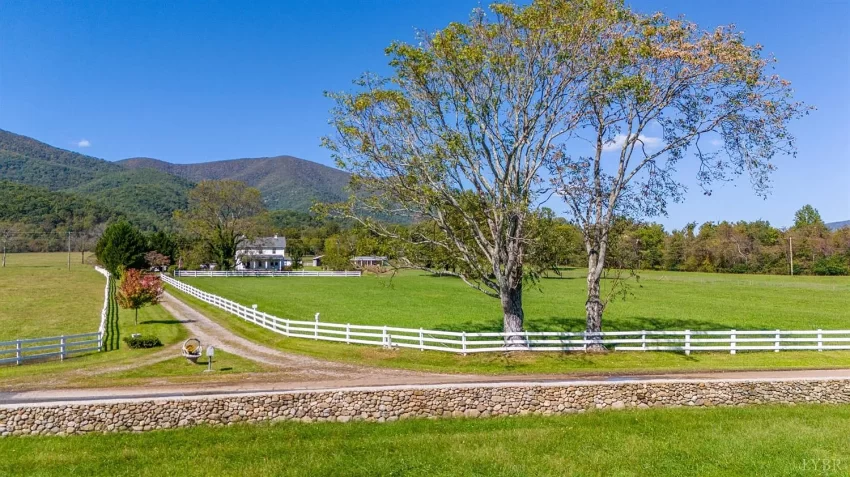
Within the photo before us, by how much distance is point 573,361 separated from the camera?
837 inches

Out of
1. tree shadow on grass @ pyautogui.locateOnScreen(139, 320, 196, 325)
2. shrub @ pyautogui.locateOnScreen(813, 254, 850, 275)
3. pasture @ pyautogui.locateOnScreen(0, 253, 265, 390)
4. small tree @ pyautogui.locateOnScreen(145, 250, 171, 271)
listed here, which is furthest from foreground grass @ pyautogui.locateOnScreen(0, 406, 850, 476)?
shrub @ pyautogui.locateOnScreen(813, 254, 850, 275)

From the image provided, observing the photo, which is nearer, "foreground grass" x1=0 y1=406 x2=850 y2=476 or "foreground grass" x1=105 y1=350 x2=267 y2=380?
"foreground grass" x1=0 y1=406 x2=850 y2=476

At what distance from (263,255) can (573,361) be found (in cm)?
8748

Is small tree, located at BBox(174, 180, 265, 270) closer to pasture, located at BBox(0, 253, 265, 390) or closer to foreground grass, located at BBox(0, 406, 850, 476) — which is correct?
pasture, located at BBox(0, 253, 265, 390)

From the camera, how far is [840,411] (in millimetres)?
15508

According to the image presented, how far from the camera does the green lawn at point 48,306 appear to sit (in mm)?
30844

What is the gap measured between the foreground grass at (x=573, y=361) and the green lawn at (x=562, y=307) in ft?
16.6

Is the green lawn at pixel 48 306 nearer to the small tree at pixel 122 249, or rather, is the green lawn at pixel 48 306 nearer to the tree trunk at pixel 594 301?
the small tree at pixel 122 249

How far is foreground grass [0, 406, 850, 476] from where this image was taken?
11227 mm

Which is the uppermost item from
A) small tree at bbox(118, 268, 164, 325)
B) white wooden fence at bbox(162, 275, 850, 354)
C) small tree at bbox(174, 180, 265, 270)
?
small tree at bbox(174, 180, 265, 270)

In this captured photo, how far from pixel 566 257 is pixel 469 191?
16.6 feet

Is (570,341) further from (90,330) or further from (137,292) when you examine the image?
(90,330)

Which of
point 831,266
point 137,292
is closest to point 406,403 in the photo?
point 137,292

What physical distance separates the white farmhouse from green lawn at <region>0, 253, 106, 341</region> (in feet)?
81.8
